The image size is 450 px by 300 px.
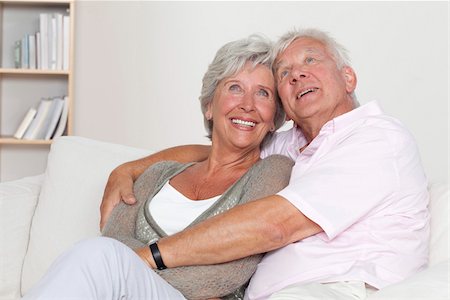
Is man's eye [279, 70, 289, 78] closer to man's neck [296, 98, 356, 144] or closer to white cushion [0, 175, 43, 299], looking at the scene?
man's neck [296, 98, 356, 144]

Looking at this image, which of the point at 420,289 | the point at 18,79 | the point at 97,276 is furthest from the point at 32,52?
the point at 420,289

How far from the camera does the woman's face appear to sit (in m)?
2.18

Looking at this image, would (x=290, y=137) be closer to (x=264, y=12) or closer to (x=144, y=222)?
(x=144, y=222)

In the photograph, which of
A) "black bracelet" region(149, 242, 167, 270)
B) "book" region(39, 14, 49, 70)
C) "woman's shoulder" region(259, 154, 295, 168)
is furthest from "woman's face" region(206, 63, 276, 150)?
"book" region(39, 14, 49, 70)

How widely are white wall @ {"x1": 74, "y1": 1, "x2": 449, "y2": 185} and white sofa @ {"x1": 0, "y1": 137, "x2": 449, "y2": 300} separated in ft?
5.50

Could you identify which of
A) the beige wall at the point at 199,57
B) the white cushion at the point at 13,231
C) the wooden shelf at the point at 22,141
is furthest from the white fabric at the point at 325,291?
the wooden shelf at the point at 22,141

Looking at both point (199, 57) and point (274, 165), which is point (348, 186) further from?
point (199, 57)

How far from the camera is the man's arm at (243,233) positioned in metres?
1.82

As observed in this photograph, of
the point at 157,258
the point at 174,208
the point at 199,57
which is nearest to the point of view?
the point at 157,258

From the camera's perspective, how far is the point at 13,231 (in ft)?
8.20

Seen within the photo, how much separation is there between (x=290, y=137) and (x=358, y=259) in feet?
1.70

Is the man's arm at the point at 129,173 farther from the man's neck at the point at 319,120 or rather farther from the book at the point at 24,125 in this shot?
the book at the point at 24,125

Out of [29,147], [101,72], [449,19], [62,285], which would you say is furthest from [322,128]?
[29,147]

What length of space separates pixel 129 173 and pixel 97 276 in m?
0.74
